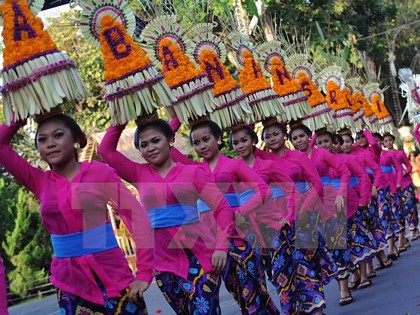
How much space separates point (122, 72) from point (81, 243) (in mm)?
1266

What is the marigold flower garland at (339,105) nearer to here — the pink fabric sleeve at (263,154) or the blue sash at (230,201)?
the pink fabric sleeve at (263,154)

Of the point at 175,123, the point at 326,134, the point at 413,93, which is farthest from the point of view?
the point at 413,93

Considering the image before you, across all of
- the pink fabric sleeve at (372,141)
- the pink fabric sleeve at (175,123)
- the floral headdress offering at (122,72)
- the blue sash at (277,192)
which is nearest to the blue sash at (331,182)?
the blue sash at (277,192)

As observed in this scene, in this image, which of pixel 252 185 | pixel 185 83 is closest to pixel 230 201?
pixel 252 185

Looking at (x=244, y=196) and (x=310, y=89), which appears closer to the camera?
(x=244, y=196)

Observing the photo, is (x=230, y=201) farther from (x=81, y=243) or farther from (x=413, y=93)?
(x=413, y=93)

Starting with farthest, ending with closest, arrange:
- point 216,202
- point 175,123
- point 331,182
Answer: point 331,182, point 175,123, point 216,202

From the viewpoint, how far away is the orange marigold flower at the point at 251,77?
880 centimetres

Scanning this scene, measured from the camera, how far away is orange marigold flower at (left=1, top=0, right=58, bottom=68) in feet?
15.9

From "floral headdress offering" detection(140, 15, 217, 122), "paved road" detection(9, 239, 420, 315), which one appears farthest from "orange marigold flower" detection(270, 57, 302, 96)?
"floral headdress offering" detection(140, 15, 217, 122)

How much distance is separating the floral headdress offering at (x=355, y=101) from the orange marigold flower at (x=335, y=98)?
274 mm

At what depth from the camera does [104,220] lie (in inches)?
195

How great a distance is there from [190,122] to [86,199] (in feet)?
7.53

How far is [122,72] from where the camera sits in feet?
18.4
